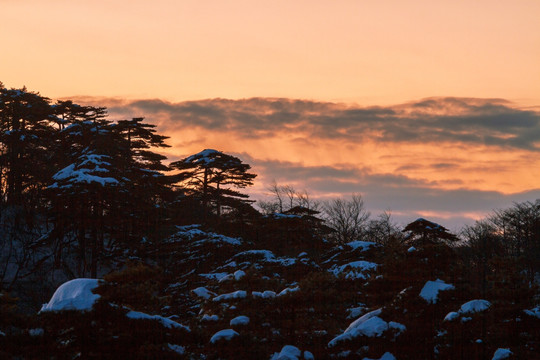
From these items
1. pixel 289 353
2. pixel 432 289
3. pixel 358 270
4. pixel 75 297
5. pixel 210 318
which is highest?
pixel 75 297

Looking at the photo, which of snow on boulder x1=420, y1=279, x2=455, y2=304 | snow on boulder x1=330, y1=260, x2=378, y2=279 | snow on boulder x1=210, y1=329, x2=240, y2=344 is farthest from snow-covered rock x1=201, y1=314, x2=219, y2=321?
snow on boulder x1=420, y1=279, x2=455, y2=304

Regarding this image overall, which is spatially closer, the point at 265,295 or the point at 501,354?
the point at 501,354

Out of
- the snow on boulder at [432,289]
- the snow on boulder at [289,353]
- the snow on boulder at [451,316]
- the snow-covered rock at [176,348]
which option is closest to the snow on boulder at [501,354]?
the snow on boulder at [451,316]

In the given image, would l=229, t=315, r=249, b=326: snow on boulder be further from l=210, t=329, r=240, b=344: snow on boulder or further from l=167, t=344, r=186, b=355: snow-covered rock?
l=167, t=344, r=186, b=355: snow-covered rock

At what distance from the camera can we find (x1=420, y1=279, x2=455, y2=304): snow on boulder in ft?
65.5

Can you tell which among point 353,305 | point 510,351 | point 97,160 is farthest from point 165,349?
point 97,160

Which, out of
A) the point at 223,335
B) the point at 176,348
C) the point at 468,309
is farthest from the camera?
the point at 468,309

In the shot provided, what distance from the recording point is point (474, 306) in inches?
800

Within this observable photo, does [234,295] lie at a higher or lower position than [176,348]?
lower

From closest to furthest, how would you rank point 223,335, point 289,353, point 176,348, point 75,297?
point 75,297 → point 176,348 → point 223,335 → point 289,353

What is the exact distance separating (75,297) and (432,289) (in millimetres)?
12407

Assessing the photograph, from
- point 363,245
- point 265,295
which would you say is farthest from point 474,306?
point 363,245

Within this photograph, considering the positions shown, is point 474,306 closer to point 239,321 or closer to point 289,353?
point 289,353

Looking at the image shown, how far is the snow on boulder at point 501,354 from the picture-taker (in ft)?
Result: 62.1
